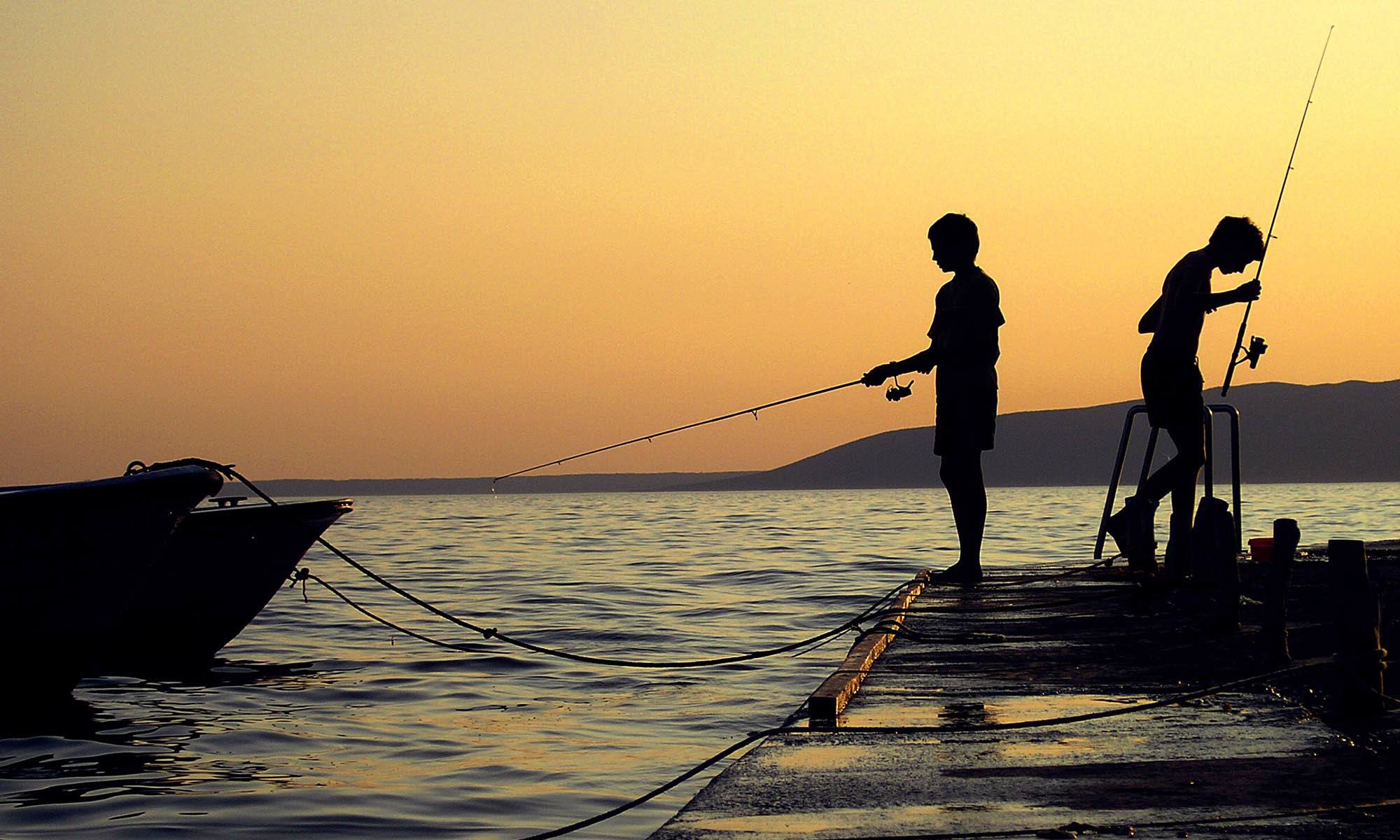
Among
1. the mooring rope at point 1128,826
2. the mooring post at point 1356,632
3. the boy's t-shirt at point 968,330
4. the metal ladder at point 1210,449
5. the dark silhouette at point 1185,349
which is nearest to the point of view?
the mooring rope at point 1128,826

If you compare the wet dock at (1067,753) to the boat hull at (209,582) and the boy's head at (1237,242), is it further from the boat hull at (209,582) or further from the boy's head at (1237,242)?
the boat hull at (209,582)

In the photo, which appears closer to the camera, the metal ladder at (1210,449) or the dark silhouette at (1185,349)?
the dark silhouette at (1185,349)

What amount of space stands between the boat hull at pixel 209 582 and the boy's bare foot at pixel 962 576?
6.02 m

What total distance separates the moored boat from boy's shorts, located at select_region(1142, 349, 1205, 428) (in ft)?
21.0

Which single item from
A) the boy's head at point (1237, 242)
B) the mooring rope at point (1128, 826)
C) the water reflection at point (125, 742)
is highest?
the boy's head at point (1237, 242)

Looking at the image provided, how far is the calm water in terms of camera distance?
269 inches

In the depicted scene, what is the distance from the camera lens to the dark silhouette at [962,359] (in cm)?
856

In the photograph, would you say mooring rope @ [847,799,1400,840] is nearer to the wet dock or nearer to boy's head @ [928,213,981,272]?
the wet dock

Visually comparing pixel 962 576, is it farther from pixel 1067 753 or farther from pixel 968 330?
pixel 1067 753

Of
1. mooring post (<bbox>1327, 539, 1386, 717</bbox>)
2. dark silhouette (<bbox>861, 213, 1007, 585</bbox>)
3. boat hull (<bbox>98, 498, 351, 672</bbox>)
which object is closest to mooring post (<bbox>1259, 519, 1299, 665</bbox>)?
mooring post (<bbox>1327, 539, 1386, 717</bbox>)

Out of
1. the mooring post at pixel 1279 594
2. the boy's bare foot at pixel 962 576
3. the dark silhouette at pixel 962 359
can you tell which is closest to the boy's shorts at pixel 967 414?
the dark silhouette at pixel 962 359

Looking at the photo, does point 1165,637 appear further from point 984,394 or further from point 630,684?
point 630,684

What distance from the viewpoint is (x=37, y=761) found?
26.6ft

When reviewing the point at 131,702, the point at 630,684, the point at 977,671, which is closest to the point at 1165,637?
the point at 977,671
